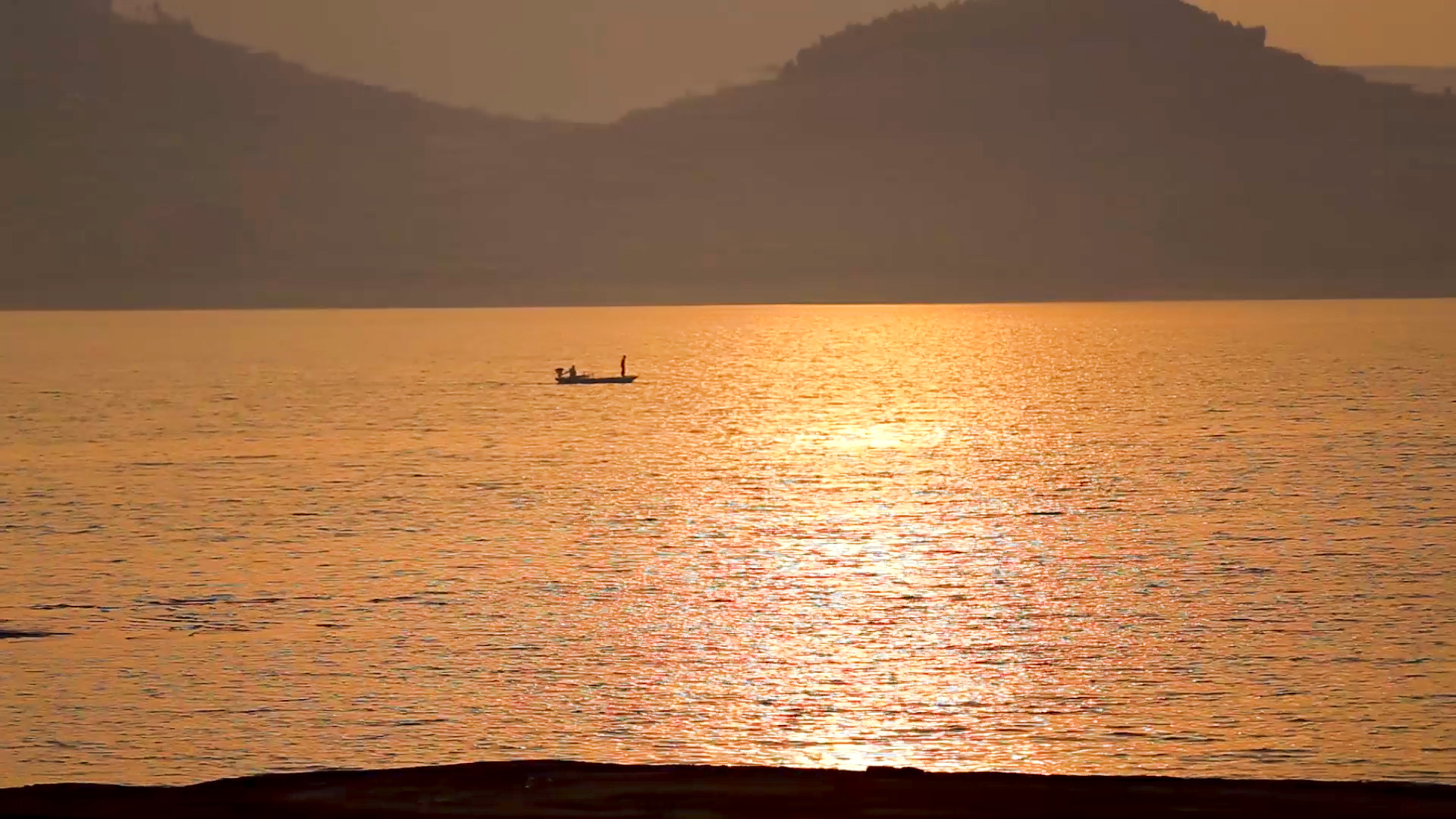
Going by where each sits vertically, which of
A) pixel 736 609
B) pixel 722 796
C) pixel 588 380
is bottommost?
pixel 736 609

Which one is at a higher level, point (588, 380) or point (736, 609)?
point (588, 380)

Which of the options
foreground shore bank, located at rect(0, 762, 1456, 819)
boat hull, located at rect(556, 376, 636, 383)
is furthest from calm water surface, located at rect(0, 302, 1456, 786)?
boat hull, located at rect(556, 376, 636, 383)

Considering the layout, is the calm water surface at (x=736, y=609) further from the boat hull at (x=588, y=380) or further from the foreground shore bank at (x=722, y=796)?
the boat hull at (x=588, y=380)

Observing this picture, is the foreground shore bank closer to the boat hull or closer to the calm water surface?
the calm water surface

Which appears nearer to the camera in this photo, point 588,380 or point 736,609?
point 736,609

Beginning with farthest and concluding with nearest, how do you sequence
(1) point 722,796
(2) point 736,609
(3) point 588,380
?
(3) point 588,380 → (2) point 736,609 → (1) point 722,796

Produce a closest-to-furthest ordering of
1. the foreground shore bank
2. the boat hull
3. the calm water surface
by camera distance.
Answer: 1. the foreground shore bank
2. the calm water surface
3. the boat hull

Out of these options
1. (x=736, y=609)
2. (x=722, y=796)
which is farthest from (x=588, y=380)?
(x=722, y=796)

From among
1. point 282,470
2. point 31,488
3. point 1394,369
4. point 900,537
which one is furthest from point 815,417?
point 1394,369

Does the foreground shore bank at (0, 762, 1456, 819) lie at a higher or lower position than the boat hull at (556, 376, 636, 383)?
lower

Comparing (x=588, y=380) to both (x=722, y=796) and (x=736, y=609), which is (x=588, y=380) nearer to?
(x=736, y=609)

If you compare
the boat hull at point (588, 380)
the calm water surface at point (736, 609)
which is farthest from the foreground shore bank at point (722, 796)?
the boat hull at point (588, 380)

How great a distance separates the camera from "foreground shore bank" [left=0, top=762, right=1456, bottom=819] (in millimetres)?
14570

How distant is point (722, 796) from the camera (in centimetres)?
1516
